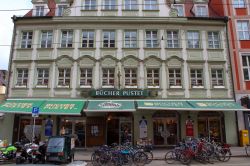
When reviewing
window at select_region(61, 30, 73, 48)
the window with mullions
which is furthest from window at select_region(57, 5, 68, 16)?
the window with mullions

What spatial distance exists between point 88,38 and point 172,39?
7.62 meters

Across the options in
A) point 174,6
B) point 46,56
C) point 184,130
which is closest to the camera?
point 184,130

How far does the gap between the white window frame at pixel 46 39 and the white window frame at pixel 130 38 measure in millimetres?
6824

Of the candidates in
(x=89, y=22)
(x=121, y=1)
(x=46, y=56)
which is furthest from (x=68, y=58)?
(x=121, y=1)

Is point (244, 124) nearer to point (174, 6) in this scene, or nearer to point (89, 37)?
point (174, 6)

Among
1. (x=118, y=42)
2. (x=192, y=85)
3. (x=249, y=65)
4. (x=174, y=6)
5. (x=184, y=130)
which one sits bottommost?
(x=184, y=130)

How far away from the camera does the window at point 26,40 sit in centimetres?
2195

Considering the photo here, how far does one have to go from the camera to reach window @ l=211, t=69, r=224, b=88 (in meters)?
21.0

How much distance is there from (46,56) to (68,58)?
2030mm

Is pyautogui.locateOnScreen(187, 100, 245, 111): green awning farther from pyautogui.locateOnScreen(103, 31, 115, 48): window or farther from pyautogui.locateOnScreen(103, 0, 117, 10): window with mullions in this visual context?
pyautogui.locateOnScreen(103, 0, 117, 10): window with mullions

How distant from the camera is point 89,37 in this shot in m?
21.9

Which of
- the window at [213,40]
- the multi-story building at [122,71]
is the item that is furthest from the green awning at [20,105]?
the window at [213,40]

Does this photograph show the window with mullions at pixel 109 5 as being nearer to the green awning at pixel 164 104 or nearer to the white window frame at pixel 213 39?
the white window frame at pixel 213 39

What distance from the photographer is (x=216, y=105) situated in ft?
62.5
